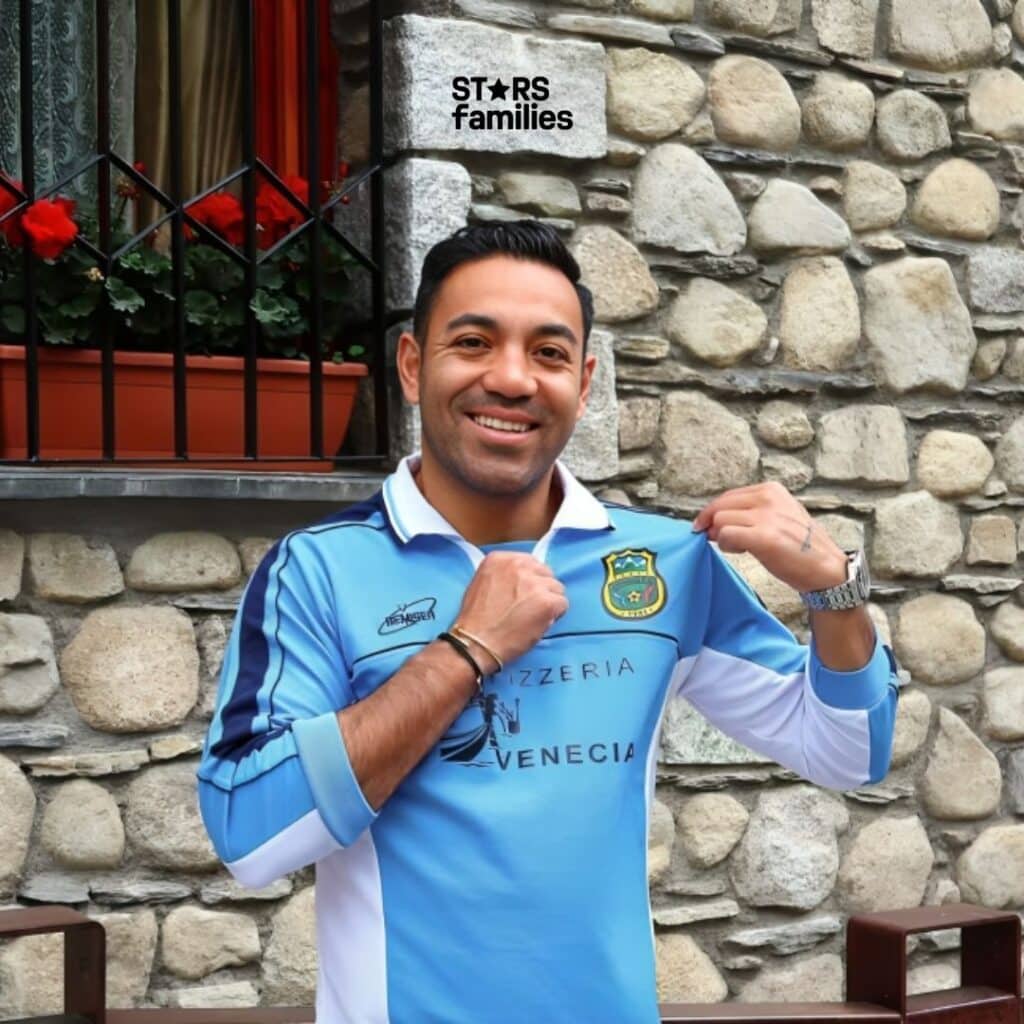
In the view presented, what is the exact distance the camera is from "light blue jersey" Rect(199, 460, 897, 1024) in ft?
5.09

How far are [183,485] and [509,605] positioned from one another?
5.56 ft

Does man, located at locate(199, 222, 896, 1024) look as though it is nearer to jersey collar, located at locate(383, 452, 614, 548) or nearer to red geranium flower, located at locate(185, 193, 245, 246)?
jersey collar, located at locate(383, 452, 614, 548)

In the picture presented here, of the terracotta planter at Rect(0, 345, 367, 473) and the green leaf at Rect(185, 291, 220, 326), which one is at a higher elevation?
the green leaf at Rect(185, 291, 220, 326)

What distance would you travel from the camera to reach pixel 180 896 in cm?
322

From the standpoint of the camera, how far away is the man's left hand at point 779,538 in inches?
69.7

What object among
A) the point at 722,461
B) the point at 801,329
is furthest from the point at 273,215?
the point at 801,329

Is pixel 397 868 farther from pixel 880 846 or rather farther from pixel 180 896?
pixel 880 846

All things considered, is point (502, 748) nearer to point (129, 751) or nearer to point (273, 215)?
point (129, 751)

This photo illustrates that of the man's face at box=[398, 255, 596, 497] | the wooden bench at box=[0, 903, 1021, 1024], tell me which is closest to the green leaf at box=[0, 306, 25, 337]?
the wooden bench at box=[0, 903, 1021, 1024]

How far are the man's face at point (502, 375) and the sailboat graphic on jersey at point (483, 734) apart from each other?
0.83 feet

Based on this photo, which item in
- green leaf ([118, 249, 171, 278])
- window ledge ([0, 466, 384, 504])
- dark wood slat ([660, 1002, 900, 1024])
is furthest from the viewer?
green leaf ([118, 249, 171, 278])

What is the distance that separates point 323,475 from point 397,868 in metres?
1.90

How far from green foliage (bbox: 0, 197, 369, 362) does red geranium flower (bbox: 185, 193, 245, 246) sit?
48mm

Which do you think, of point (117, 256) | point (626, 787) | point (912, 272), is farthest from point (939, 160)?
point (626, 787)
